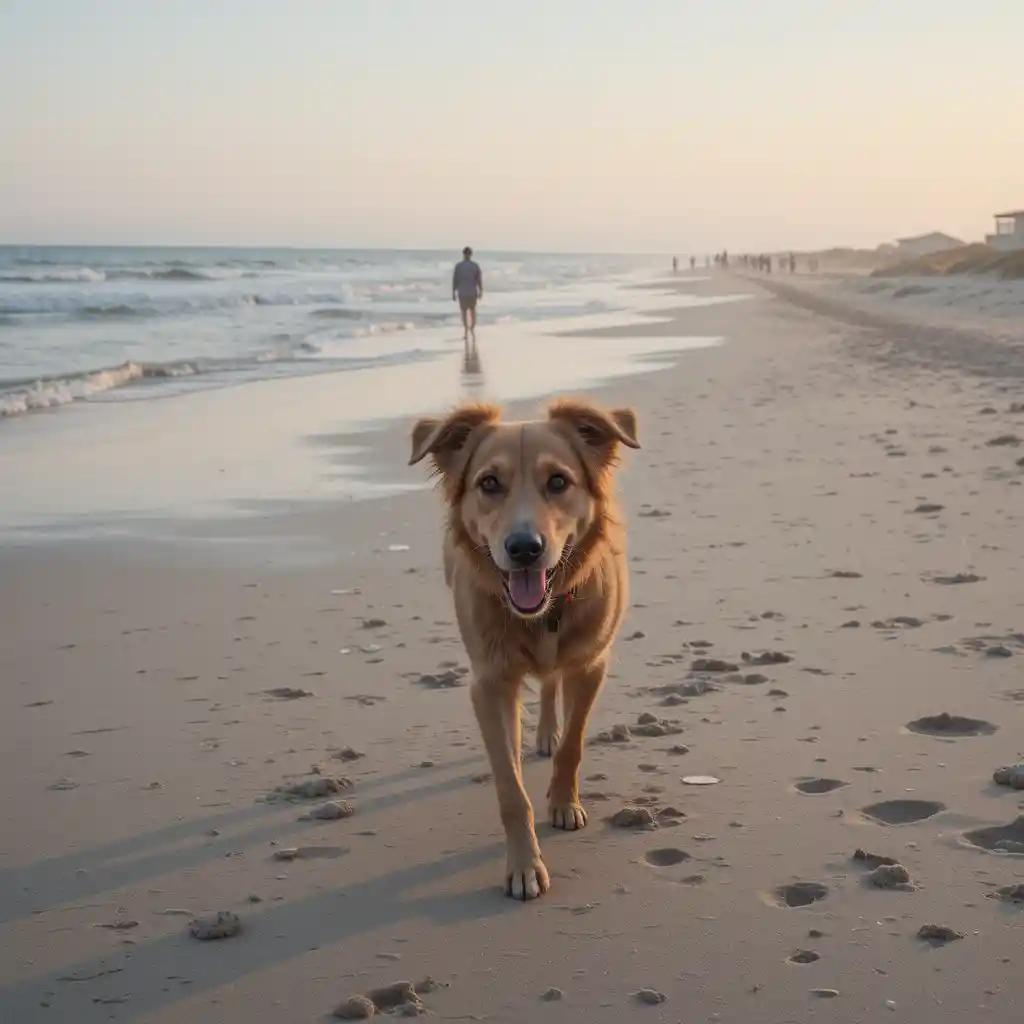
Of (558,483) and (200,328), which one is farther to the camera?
(200,328)

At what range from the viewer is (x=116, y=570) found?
7324mm

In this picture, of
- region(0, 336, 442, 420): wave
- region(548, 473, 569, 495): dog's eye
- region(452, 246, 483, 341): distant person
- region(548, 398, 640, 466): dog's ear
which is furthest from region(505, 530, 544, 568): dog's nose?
region(452, 246, 483, 341): distant person

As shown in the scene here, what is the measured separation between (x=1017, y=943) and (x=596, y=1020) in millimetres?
1087

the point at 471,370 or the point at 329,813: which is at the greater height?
the point at 471,370

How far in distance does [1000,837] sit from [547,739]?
182 cm

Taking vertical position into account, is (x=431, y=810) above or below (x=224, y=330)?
below

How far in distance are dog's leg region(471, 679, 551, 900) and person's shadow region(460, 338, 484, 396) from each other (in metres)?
12.0

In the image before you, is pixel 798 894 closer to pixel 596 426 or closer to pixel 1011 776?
pixel 1011 776

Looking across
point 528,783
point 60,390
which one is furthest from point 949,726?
point 60,390

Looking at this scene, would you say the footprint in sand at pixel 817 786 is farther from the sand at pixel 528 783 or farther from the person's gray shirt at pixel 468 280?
the person's gray shirt at pixel 468 280

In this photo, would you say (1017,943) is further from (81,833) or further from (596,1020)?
(81,833)

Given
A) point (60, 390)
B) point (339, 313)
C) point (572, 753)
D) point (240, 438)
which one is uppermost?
point (339, 313)

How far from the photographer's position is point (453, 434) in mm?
4461

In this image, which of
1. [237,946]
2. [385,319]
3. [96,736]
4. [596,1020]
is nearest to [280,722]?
[96,736]
